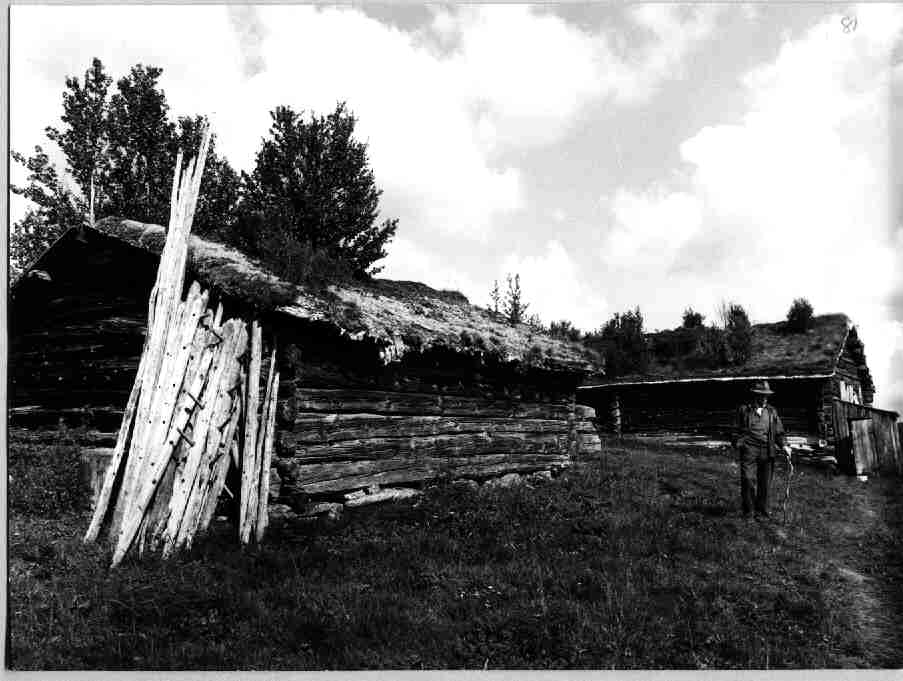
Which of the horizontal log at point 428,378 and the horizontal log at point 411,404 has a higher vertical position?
the horizontal log at point 428,378

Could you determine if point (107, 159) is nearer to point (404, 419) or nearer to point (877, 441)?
point (404, 419)

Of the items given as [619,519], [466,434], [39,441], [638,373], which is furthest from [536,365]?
[638,373]

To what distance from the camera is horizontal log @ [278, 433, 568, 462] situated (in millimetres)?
8086

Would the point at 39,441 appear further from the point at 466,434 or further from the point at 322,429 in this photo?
Answer: the point at 466,434

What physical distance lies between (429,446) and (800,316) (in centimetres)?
1907

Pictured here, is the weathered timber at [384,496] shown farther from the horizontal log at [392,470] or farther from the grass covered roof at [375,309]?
the grass covered roof at [375,309]

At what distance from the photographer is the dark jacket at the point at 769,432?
943cm

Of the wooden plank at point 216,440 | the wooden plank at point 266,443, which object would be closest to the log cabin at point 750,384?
the wooden plank at point 266,443

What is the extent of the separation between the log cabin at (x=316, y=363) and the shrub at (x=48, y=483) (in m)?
0.73

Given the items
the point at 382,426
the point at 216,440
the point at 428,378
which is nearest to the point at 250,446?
the point at 216,440

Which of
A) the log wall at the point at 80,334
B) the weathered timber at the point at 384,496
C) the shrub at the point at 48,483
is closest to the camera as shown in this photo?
the shrub at the point at 48,483

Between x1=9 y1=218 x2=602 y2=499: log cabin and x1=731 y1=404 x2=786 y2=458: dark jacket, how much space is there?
3718 millimetres

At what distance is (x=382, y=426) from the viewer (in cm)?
930

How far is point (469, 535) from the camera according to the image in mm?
7742
